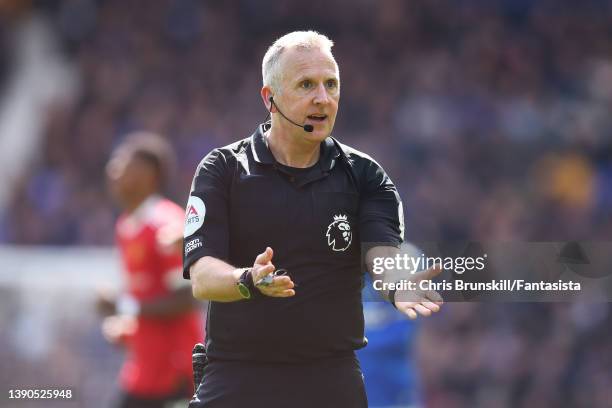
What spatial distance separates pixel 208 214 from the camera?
451cm

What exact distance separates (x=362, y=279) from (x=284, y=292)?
82 centimetres

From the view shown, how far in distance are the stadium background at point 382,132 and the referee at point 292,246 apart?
6.23 m

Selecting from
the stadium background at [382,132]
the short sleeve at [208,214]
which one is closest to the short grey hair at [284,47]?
the short sleeve at [208,214]

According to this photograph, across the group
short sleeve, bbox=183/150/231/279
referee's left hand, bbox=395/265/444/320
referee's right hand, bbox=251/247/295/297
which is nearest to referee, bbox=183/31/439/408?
short sleeve, bbox=183/150/231/279

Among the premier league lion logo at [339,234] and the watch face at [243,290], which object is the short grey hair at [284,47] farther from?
the watch face at [243,290]

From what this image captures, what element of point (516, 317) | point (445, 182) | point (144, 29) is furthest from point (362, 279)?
point (144, 29)

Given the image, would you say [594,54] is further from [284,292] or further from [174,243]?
[284,292]

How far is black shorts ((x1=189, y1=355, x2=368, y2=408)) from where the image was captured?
178 inches

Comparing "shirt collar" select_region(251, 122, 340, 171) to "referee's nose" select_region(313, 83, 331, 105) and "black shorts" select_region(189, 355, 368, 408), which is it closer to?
"referee's nose" select_region(313, 83, 331, 105)

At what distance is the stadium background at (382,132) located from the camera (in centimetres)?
1189

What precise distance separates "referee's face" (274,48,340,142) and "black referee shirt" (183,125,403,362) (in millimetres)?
193

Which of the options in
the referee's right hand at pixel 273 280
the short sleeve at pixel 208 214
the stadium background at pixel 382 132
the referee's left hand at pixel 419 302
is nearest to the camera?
the referee's right hand at pixel 273 280

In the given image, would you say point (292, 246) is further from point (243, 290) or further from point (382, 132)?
point (382, 132)

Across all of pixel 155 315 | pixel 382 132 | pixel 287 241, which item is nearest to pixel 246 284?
pixel 287 241
